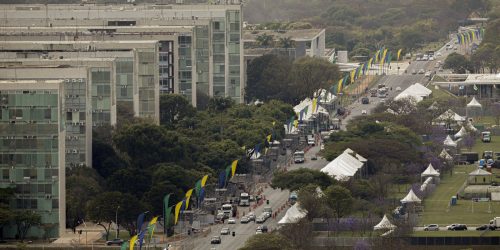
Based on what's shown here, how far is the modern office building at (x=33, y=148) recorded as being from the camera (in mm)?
126500

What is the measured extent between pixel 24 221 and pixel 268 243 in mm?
14315

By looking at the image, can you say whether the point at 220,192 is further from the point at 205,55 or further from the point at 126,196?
the point at 205,55

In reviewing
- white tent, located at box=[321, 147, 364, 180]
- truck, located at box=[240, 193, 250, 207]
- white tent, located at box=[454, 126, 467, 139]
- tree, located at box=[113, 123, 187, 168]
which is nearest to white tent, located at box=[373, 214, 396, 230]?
truck, located at box=[240, 193, 250, 207]

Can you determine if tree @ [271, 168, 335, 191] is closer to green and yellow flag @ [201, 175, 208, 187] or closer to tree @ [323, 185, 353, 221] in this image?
green and yellow flag @ [201, 175, 208, 187]

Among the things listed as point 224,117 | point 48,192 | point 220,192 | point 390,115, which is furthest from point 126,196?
point 390,115

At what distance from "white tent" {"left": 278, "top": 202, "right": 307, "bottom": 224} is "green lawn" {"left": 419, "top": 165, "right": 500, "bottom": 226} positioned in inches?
267

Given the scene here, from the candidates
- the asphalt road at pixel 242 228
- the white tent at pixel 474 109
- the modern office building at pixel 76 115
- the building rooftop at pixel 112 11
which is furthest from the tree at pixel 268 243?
the white tent at pixel 474 109

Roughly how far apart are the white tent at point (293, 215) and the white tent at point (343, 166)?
41.5 feet

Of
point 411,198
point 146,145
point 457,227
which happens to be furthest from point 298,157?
point 457,227

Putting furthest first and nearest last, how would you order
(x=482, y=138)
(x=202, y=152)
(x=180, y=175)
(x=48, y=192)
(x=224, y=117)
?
(x=482, y=138)
(x=224, y=117)
(x=202, y=152)
(x=180, y=175)
(x=48, y=192)

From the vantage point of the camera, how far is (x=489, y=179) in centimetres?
15325

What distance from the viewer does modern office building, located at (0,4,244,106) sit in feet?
573

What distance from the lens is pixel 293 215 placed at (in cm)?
13012

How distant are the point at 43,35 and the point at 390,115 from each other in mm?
28223
